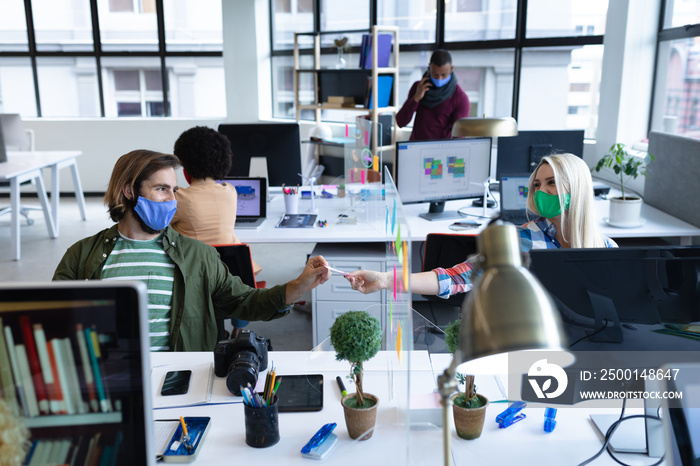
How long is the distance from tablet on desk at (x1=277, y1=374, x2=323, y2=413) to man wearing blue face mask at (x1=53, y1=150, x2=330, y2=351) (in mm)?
324

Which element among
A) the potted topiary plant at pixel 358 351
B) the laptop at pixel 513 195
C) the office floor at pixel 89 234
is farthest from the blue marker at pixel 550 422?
the laptop at pixel 513 195

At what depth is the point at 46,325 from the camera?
85 centimetres

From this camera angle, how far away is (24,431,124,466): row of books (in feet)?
2.88

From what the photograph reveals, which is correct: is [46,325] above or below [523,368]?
above

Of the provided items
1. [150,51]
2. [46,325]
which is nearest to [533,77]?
[150,51]

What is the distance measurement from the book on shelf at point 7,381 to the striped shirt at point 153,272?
97 cm

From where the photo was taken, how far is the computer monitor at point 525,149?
3520 millimetres

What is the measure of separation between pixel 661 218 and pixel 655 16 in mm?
1876

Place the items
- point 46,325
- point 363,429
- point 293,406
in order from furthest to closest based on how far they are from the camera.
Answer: point 293,406
point 363,429
point 46,325

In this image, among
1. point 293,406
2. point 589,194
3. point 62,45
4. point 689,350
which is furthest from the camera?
point 62,45

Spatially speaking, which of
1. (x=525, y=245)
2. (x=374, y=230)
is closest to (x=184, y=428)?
(x=525, y=245)

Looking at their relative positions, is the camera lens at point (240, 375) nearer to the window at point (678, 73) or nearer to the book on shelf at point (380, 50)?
the window at point (678, 73)

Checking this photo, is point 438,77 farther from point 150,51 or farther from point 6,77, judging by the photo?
point 6,77

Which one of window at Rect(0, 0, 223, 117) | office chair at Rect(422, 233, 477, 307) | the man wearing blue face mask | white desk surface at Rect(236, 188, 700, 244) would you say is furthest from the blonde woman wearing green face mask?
window at Rect(0, 0, 223, 117)
